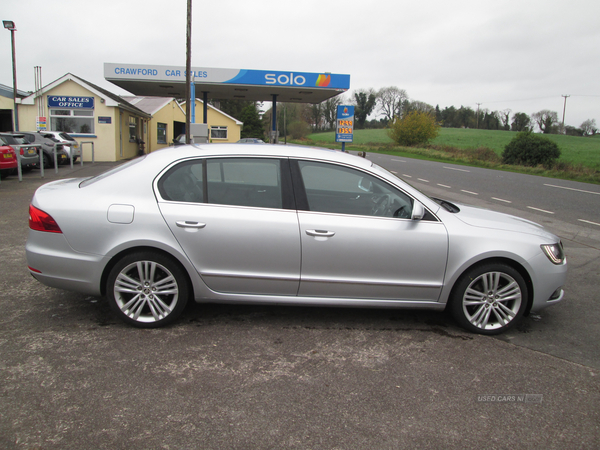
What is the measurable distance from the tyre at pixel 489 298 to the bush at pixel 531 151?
28.2 m

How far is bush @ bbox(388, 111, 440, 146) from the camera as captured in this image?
184 ft

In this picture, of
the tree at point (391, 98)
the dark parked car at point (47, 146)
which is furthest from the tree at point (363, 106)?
the dark parked car at point (47, 146)

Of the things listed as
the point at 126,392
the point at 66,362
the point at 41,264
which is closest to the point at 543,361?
the point at 126,392

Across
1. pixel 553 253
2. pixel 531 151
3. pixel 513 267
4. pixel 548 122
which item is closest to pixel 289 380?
pixel 513 267

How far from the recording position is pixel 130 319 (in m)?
3.87

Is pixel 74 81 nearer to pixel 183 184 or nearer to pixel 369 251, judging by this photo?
pixel 183 184

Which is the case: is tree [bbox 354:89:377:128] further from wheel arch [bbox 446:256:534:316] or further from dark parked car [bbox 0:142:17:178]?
wheel arch [bbox 446:256:534:316]

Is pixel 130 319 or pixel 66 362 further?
pixel 130 319

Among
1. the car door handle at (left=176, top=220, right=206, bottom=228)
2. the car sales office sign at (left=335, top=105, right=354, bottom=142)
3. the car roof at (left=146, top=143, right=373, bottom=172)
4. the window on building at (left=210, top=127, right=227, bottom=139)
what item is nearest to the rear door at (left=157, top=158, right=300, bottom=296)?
the car door handle at (left=176, top=220, right=206, bottom=228)

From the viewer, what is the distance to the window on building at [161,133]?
3809cm

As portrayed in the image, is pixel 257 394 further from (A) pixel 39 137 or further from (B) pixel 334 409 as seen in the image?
(A) pixel 39 137

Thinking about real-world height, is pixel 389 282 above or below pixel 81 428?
above

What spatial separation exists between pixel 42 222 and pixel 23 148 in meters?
14.6

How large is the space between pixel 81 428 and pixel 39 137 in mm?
19643
